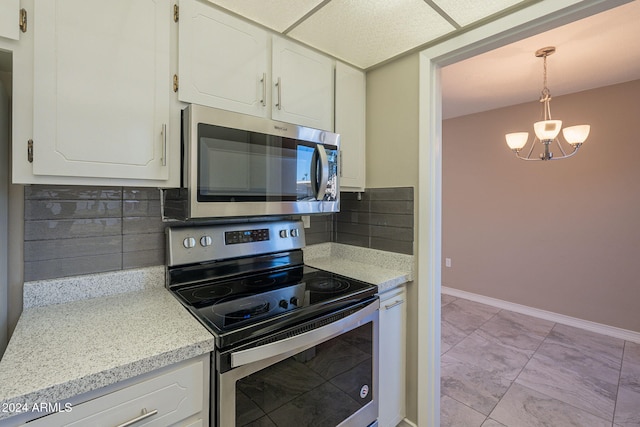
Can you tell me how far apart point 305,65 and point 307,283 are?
1.15m

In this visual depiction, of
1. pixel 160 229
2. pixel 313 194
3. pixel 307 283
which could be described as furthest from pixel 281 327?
pixel 160 229

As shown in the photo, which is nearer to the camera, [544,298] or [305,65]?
[305,65]

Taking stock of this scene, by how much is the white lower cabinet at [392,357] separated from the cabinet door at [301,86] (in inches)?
40.7

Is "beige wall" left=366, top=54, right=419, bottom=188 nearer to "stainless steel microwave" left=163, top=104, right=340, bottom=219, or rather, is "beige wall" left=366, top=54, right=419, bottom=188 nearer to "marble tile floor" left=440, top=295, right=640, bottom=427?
"stainless steel microwave" left=163, top=104, right=340, bottom=219

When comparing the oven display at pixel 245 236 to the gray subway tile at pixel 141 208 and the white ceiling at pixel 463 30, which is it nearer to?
the gray subway tile at pixel 141 208

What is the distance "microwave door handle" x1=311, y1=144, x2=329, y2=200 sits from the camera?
1463mm

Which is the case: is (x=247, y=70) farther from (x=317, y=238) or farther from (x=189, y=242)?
(x=317, y=238)

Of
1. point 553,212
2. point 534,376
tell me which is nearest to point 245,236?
point 534,376

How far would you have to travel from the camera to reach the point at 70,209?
1.22m

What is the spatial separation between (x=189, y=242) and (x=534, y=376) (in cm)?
265

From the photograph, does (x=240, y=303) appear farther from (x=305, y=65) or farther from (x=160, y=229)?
(x=305, y=65)

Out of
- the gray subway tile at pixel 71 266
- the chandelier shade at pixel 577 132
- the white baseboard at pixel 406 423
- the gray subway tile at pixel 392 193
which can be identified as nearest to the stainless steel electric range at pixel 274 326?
the gray subway tile at pixel 71 266

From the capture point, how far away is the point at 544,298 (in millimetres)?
3301

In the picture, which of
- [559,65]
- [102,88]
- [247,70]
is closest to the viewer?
[102,88]
